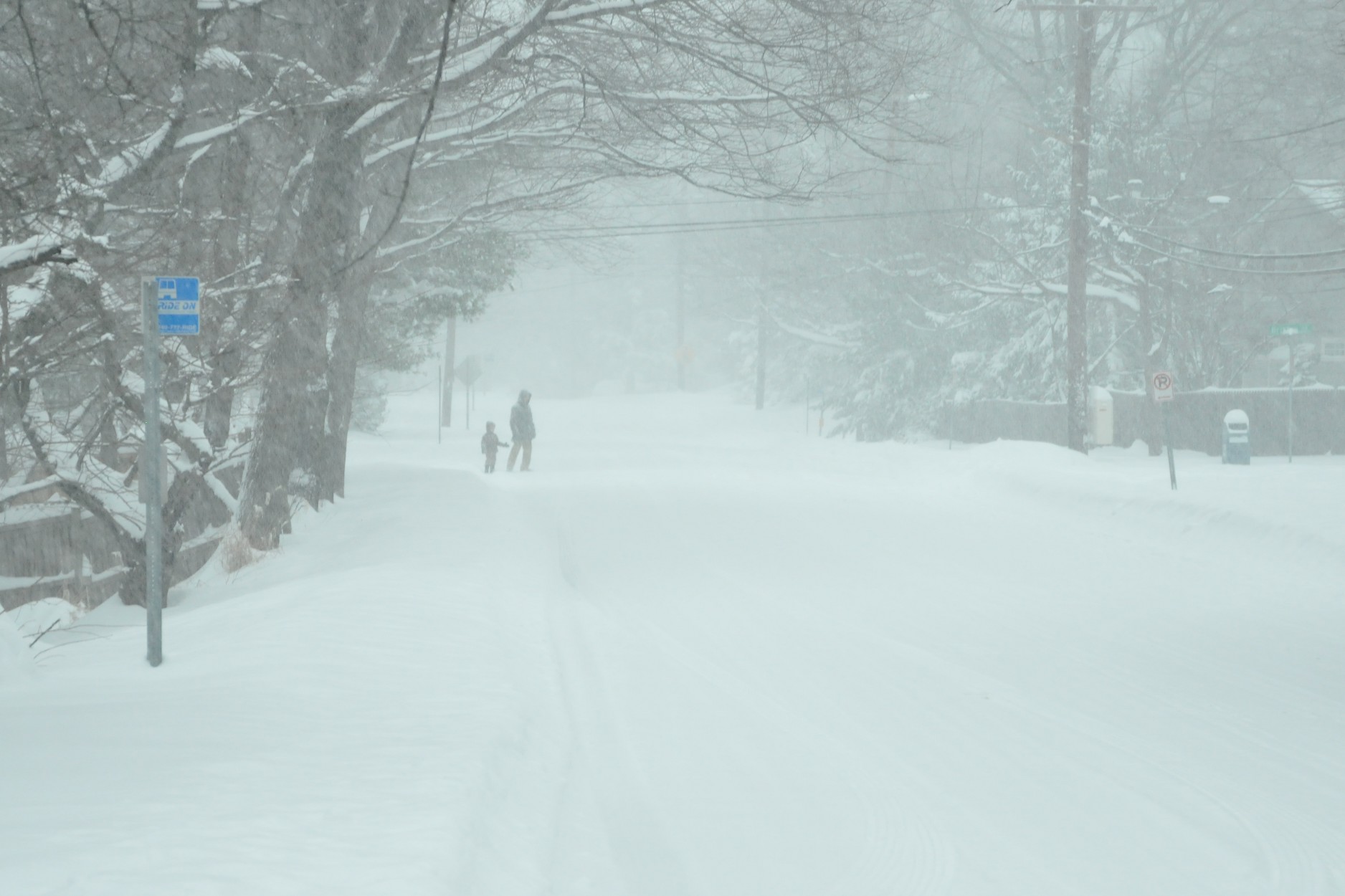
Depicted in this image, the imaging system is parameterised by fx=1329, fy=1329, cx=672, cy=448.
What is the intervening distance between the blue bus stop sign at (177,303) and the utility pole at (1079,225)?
69.4 feet

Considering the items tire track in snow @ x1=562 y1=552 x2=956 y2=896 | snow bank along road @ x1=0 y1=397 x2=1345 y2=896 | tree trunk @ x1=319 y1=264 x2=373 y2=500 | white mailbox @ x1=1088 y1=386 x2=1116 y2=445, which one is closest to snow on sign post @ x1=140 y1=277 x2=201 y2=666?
snow bank along road @ x1=0 y1=397 x2=1345 y2=896

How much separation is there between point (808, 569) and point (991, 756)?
695 cm

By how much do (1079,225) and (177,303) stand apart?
21539 mm

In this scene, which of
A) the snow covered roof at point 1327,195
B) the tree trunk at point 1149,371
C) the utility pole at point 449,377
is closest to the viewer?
the snow covered roof at point 1327,195

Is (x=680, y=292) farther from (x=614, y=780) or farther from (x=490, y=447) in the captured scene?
(x=614, y=780)

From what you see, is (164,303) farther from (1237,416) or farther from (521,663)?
(1237,416)

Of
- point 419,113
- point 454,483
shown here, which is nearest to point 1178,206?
point 454,483

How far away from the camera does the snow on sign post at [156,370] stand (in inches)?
303

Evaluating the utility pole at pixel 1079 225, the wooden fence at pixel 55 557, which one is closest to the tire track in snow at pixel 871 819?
the wooden fence at pixel 55 557

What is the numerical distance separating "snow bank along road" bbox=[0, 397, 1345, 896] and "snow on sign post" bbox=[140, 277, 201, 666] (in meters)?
0.44

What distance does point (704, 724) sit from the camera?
7285 millimetres

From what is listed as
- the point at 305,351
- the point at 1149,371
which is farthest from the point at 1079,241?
the point at 305,351

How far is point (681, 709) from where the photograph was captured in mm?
7625

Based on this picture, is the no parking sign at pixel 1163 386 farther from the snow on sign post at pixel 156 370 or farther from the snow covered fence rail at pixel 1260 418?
the snow on sign post at pixel 156 370
